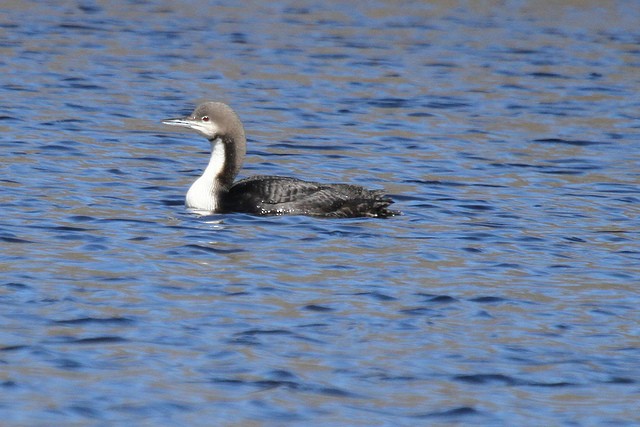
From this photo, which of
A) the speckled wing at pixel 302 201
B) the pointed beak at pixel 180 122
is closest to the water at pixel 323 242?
the speckled wing at pixel 302 201

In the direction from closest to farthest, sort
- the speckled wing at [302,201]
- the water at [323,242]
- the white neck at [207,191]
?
the water at [323,242] → the speckled wing at [302,201] → the white neck at [207,191]

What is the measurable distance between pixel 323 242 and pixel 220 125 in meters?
2.10

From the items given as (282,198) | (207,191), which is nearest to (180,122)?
(207,191)

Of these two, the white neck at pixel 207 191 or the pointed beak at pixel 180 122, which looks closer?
the white neck at pixel 207 191

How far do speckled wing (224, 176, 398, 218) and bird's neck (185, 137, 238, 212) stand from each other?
0.18 metres

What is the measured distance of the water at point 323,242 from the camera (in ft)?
23.6

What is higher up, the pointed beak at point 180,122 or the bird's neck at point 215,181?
the pointed beak at point 180,122

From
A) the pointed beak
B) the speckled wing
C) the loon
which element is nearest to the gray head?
the pointed beak

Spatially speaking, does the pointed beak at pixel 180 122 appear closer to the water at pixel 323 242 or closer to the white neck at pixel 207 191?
the white neck at pixel 207 191

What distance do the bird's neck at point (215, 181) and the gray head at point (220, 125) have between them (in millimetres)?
18

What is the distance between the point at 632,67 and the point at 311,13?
715 centimetres

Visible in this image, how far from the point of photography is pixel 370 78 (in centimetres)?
2039

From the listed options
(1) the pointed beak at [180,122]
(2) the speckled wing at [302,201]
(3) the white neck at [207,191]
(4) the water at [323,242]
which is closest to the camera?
(4) the water at [323,242]

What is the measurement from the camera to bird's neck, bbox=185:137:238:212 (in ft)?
38.8
